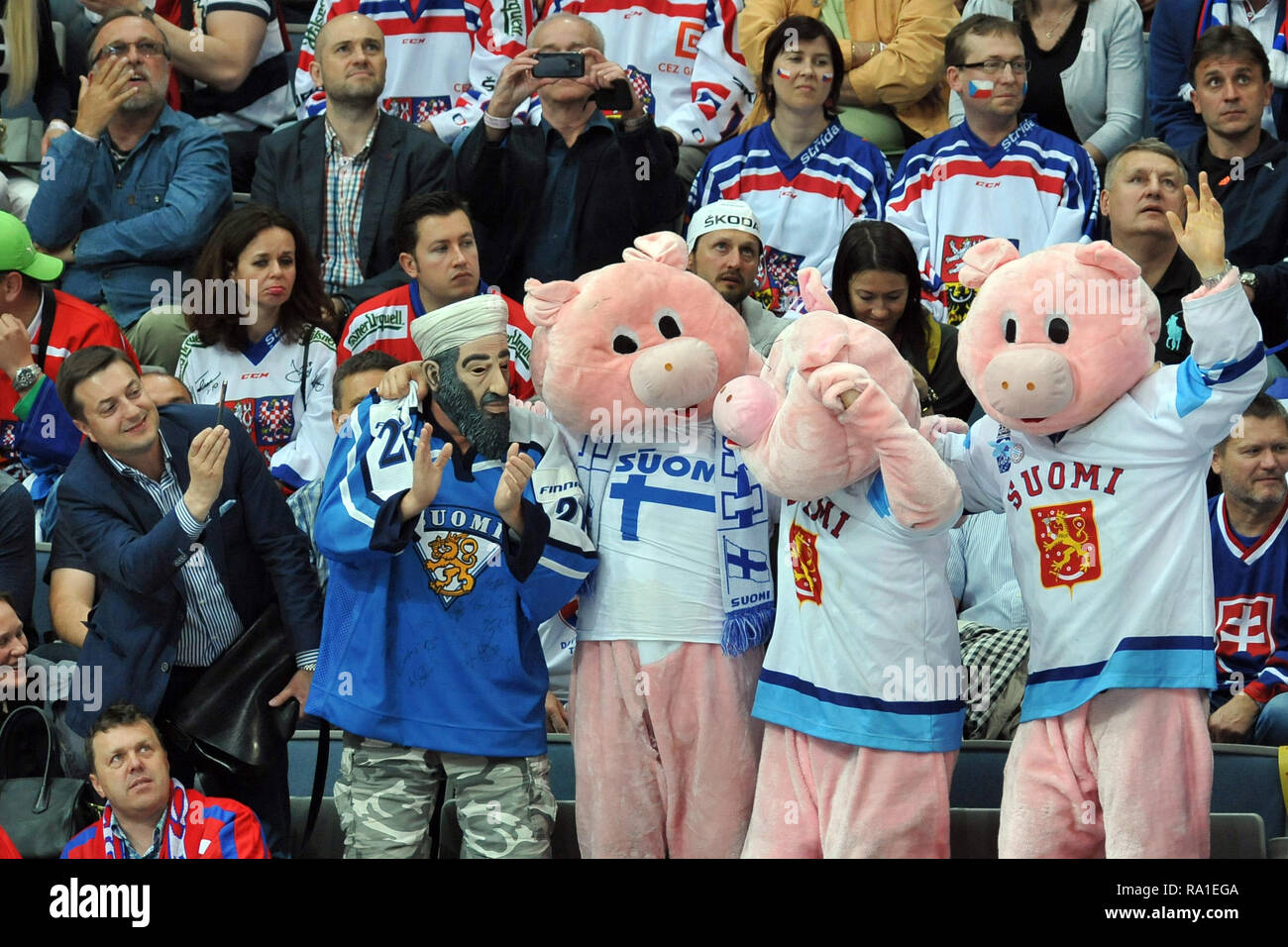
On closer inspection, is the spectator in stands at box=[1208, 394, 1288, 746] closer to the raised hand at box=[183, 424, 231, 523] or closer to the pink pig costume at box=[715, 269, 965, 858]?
the pink pig costume at box=[715, 269, 965, 858]

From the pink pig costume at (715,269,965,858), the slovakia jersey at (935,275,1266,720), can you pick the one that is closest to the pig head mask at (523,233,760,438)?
the pink pig costume at (715,269,965,858)

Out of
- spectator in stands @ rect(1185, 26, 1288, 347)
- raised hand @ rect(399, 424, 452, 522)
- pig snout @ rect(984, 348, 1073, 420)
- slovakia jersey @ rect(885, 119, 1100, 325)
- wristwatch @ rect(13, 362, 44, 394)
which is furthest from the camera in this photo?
slovakia jersey @ rect(885, 119, 1100, 325)

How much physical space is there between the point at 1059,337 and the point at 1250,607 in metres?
1.48

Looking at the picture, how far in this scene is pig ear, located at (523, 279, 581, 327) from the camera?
185 inches

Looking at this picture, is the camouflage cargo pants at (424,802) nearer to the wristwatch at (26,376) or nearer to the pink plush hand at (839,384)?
the pink plush hand at (839,384)

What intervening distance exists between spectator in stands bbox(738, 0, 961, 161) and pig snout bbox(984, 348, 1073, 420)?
9.95 ft

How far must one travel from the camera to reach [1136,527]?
4227mm

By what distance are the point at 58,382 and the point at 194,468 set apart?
604 mm

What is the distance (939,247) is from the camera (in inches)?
263

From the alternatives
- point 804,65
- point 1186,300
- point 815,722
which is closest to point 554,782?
point 815,722

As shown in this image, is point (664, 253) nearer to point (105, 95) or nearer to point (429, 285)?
point (429, 285)

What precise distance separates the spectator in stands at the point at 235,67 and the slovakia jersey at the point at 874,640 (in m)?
4.16

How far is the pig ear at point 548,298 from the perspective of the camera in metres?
4.69
